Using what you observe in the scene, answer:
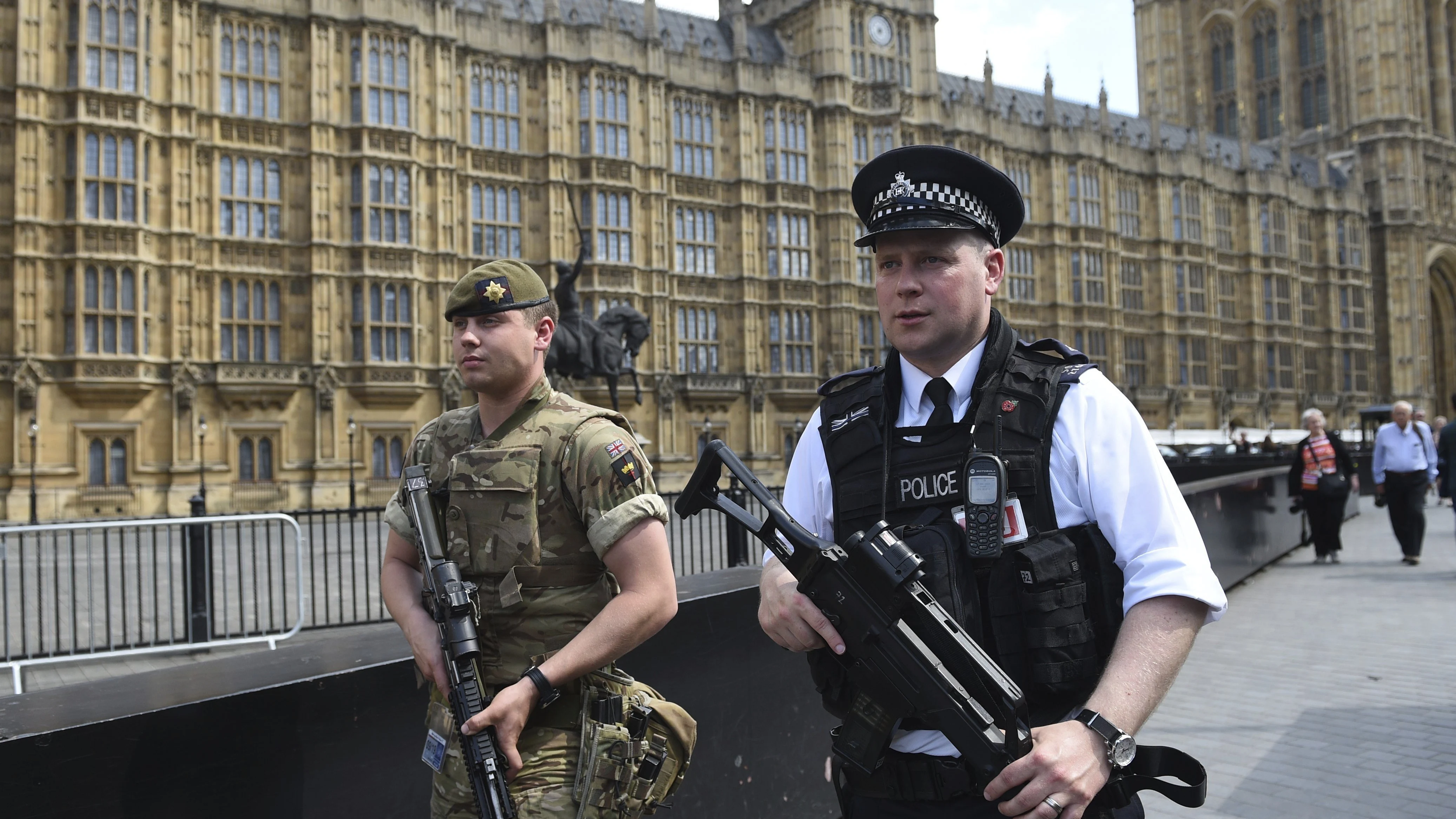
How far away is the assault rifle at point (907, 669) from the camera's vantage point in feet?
5.76

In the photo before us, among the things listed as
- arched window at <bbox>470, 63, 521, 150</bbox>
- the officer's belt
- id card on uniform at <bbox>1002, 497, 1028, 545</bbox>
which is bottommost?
the officer's belt

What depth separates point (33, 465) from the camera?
918 inches

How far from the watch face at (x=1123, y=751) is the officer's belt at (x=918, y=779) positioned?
1.05ft

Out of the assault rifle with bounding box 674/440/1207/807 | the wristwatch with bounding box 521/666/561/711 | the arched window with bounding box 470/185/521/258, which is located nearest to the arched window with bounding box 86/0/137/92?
the arched window with bounding box 470/185/521/258

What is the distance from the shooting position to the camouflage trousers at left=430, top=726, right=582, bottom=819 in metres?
2.35

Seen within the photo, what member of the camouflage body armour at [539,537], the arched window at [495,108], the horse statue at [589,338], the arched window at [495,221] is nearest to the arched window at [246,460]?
the arched window at [495,221]

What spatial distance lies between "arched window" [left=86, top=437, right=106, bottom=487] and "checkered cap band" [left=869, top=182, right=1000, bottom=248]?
27.4 meters

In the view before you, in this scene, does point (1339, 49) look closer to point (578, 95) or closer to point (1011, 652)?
point (578, 95)

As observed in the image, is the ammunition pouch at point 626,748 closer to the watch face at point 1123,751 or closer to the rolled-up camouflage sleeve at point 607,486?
the rolled-up camouflage sleeve at point 607,486

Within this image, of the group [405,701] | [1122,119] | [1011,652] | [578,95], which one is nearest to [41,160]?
[578,95]

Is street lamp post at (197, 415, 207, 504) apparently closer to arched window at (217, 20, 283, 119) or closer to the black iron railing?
arched window at (217, 20, 283, 119)

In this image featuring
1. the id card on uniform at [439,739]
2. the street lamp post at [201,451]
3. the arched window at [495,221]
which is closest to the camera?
the id card on uniform at [439,739]

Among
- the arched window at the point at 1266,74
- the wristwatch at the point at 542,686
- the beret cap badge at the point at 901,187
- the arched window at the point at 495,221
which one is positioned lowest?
the wristwatch at the point at 542,686

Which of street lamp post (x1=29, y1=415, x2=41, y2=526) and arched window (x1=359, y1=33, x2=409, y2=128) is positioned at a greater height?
arched window (x1=359, y1=33, x2=409, y2=128)
